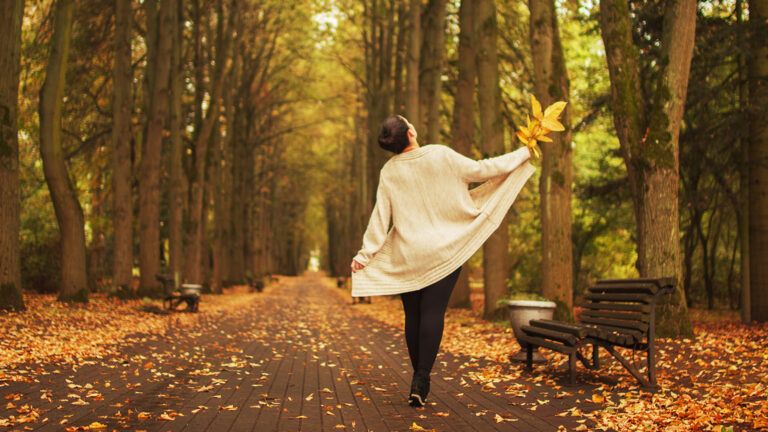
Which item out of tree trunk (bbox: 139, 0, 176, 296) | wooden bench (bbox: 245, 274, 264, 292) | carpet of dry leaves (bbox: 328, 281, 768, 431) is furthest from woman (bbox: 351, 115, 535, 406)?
wooden bench (bbox: 245, 274, 264, 292)

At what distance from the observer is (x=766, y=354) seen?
8.84m

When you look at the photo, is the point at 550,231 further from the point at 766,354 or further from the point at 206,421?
the point at 206,421

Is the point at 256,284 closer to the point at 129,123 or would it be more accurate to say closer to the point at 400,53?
the point at 400,53

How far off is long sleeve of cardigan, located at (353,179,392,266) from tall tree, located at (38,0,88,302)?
1109cm

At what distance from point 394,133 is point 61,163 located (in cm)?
1152

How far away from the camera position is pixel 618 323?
7332 millimetres

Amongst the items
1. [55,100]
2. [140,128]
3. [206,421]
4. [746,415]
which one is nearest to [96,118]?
[140,128]

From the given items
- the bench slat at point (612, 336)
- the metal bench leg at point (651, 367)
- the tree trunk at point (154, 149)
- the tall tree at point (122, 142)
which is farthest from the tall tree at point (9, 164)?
the metal bench leg at point (651, 367)

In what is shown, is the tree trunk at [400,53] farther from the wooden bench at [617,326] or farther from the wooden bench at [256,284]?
the wooden bench at [617,326]

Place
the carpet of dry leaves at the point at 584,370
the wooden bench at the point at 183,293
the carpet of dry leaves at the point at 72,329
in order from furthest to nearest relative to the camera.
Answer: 1. the wooden bench at the point at 183,293
2. the carpet of dry leaves at the point at 72,329
3. the carpet of dry leaves at the point at 584,370

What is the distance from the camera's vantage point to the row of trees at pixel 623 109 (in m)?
10.8

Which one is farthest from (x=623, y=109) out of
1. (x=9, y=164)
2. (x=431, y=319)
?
(x=9, y=164)

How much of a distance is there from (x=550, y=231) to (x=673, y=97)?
11.0ft

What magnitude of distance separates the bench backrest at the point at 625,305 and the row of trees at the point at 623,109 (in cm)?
293
